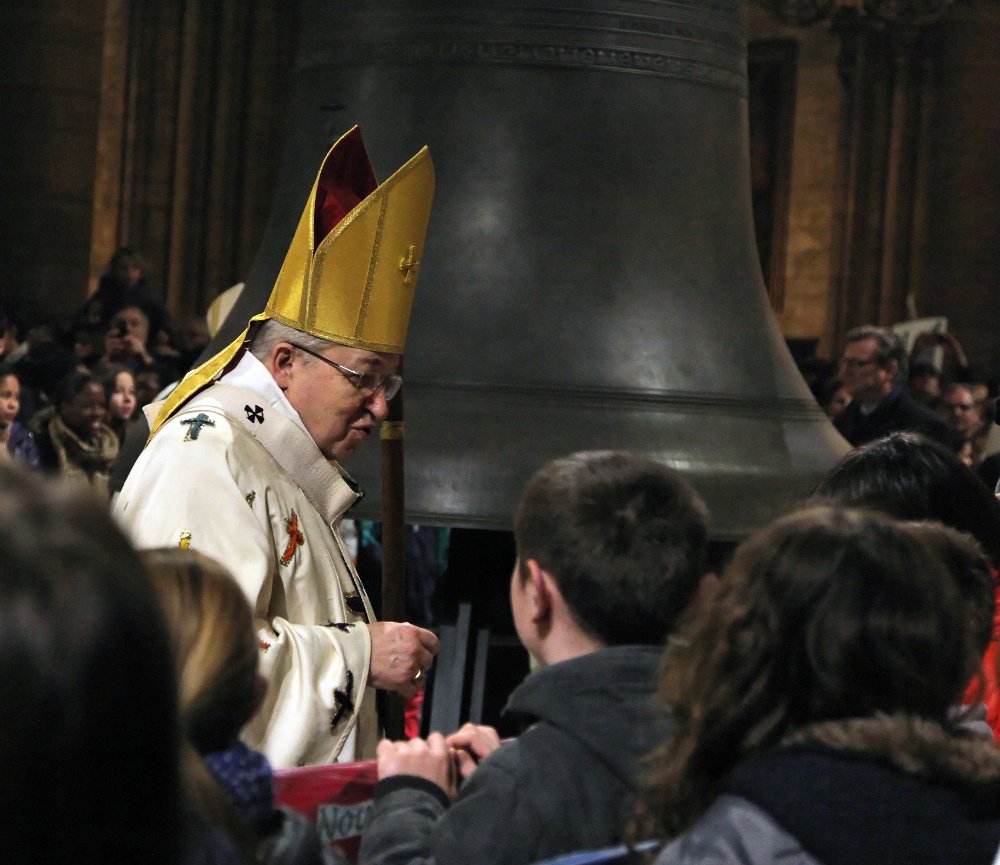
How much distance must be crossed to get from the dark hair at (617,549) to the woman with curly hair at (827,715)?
23 centimetres

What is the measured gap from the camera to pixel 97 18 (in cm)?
1036

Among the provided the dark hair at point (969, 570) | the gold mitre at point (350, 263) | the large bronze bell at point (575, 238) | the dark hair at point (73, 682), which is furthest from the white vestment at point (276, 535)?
the dark hair at point (73, 682)

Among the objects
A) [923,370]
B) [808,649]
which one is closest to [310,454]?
[808,649]

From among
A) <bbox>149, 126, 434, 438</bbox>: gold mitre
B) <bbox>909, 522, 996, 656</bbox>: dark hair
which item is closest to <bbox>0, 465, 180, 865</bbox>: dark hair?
<bbox>909, 522, 996, 656</bbox>: dark hair

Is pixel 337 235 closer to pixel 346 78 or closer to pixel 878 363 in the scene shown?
pixel 346 78

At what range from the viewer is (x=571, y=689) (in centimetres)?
169

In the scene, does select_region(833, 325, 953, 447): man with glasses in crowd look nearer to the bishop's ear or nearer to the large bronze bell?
the large bronze bell

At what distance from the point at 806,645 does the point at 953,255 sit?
10674mm

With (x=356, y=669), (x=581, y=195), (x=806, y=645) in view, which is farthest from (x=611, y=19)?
(x=806, y=645)

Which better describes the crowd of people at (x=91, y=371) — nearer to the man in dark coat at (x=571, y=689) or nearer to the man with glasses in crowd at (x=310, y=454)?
the man with glasses in crowd at (x=310, y=454)

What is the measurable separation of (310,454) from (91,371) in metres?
4.95

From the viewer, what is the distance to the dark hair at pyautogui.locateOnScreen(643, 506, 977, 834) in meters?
1.42

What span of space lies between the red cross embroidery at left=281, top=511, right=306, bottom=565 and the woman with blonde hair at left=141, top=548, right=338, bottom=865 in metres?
1.28

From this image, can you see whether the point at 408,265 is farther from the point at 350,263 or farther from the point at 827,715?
the point at 827,715
